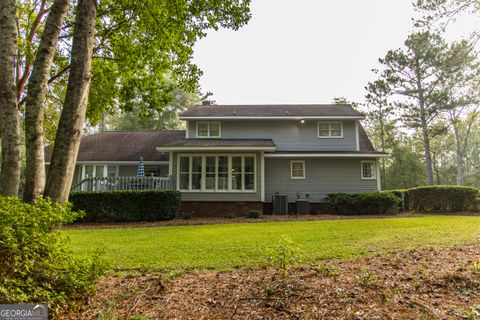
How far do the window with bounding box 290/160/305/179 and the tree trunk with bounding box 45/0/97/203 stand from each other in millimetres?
13354

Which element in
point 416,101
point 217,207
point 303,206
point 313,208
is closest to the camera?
point 217,207

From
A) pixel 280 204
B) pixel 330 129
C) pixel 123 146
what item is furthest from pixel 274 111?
pixel 123 146

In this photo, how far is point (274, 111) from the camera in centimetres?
1773

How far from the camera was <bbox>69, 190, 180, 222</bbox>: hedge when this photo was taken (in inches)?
475

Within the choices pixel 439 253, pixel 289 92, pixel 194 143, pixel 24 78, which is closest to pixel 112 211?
pixel 194 143

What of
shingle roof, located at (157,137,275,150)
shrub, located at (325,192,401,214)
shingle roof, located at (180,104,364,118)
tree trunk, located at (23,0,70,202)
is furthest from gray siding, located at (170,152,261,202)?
tree trunk, located at (23,0,70,202)

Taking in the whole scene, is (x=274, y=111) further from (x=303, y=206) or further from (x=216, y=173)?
(x=303, y=206)

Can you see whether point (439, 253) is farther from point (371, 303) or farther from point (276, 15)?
point (276, 15)

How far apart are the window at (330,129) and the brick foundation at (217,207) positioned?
5.86m

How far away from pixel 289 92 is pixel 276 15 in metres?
24.3

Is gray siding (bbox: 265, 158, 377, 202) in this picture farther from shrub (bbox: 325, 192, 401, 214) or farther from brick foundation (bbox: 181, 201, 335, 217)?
brick foundation (bbox: 181, 201, 335, 217)

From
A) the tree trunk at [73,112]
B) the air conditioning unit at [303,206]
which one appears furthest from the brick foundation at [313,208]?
the tree trunk at [73,112]

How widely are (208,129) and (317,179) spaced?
684cm

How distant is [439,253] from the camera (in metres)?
4.82
